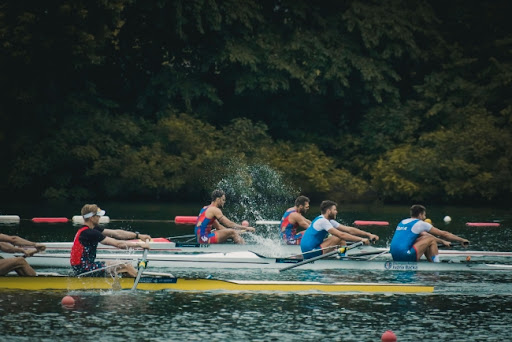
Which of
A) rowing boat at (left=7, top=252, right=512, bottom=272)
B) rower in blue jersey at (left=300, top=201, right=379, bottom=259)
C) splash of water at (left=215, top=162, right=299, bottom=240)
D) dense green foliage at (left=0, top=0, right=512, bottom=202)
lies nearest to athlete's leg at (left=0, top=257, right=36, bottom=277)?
rowing boat at (left=7, top=252, right=512, bottom=272)

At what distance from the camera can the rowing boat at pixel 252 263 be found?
19.5 metres

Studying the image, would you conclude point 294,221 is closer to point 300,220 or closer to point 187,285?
point 300,220

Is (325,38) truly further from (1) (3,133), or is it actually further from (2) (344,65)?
(1) (3,133)

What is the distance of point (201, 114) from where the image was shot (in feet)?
150

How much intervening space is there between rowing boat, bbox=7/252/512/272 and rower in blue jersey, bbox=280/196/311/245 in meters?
1.73

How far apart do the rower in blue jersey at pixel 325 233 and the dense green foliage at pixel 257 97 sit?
21851mm

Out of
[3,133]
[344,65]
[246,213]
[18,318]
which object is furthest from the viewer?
[344,65]

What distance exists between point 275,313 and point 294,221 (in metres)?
6.96

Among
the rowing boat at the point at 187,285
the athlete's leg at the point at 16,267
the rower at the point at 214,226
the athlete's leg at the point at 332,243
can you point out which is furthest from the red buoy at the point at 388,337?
the rower at the point at 214,226

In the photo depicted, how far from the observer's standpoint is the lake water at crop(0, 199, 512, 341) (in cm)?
1368

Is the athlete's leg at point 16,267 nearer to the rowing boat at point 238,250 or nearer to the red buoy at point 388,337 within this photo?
the rowing boat at point 238,250

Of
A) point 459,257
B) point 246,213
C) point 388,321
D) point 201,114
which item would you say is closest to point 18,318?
point 388,321

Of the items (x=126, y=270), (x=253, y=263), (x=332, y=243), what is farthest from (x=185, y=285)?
(x=332, y=243)

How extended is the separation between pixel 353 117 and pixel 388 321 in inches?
1326
